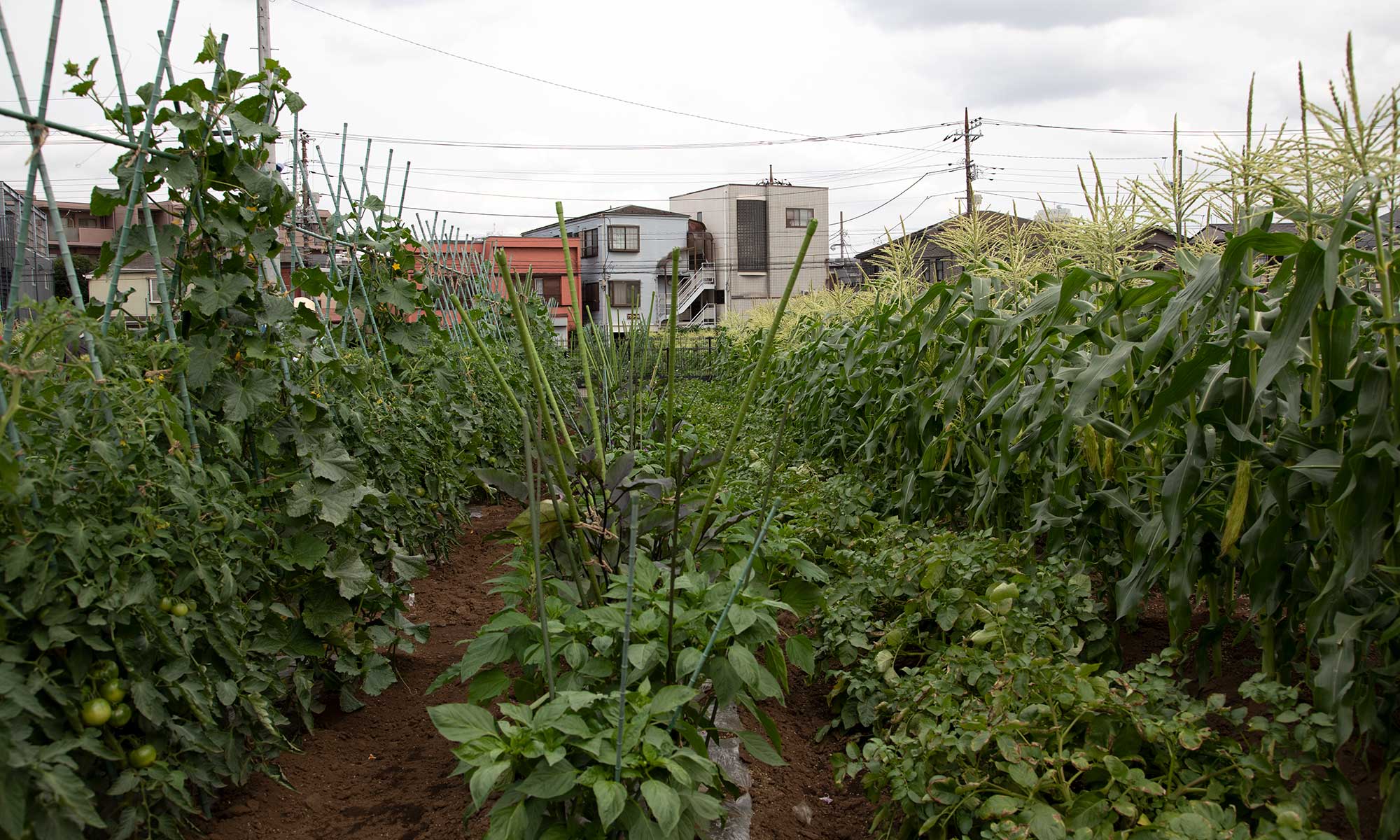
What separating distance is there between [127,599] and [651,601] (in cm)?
115

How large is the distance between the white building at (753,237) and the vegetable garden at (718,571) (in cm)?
4347

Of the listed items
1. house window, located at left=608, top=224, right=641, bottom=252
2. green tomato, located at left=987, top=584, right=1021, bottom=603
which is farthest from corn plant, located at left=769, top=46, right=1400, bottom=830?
house window, located at left=608, top=224, right=641, bottom=252

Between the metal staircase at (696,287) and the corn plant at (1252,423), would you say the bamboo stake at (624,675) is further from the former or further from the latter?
the metal staircase at (696,287)

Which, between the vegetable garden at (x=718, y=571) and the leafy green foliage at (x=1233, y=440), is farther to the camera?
the leafy green foliage at (x=1233, y=440)

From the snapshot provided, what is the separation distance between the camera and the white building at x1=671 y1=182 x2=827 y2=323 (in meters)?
47.4

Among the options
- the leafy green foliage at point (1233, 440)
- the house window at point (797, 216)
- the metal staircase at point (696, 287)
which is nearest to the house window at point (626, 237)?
the metal staircase at point (696, 287)

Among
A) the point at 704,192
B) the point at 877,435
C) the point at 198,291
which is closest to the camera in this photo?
the point at 198,291

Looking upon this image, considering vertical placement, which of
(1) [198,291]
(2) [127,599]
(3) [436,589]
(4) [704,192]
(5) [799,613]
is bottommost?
(3) [436,589]

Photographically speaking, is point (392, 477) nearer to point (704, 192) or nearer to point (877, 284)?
point (877, 284)

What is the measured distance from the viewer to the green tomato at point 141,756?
2045 millimetres

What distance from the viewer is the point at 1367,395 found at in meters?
2.11

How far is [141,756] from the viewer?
6.70 feet

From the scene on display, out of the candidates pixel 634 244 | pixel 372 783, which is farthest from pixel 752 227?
pixel 372 783

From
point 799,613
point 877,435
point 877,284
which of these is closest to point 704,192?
point 877,284
